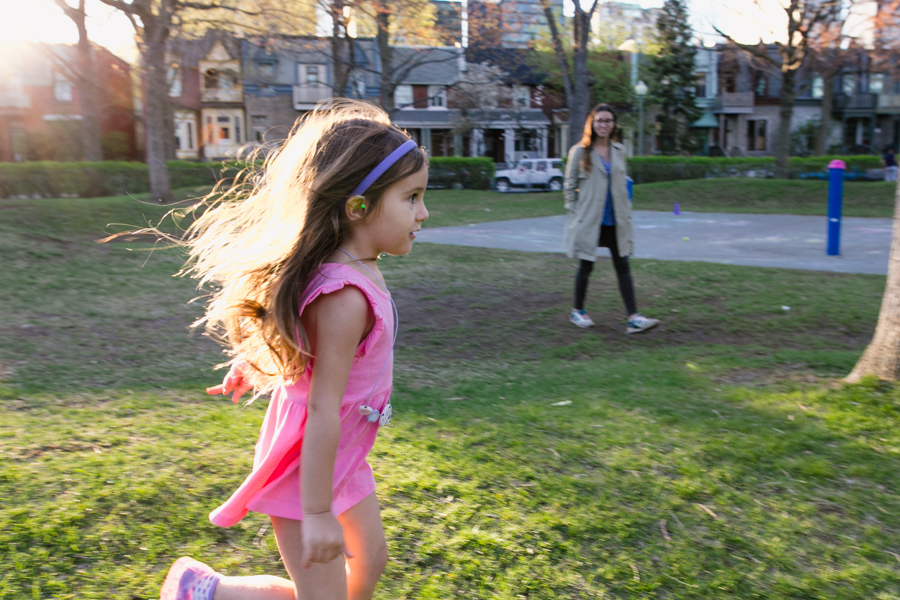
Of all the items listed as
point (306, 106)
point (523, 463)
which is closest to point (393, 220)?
point (523, 463)

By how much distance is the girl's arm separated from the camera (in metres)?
1.67

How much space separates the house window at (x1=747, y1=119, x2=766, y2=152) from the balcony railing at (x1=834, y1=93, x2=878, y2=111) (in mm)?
5100

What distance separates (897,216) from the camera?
445 centimetres

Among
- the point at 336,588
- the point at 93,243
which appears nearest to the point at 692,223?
the point at 93,243

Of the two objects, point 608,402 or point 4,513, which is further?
point 608,402

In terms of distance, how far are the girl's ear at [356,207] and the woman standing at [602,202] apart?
500 cm

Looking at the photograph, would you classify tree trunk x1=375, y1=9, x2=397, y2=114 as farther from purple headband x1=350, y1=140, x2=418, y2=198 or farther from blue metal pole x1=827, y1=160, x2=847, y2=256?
purple headband x1=350, y1=140, x2=418, y2=198

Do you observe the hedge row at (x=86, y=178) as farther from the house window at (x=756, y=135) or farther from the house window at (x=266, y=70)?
the house window at (x=756, y=135)

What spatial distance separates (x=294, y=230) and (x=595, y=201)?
508cm

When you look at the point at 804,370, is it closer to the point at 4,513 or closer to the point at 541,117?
the point at 4,513

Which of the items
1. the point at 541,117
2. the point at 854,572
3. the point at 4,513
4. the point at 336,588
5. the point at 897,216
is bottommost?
the point at 854,572

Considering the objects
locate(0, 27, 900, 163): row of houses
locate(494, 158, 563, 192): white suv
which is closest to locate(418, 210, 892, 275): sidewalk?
locate(494, 158, 563, 192): white suv

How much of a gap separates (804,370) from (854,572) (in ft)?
8.88

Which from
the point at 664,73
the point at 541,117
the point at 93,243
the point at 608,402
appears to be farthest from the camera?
the point at 541,117
